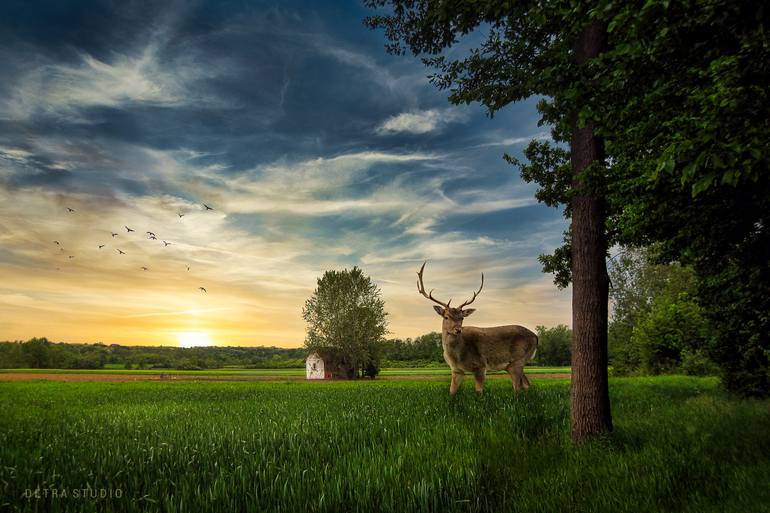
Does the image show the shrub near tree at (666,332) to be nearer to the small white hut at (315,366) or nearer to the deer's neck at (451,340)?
the deer's neck at (451,340)

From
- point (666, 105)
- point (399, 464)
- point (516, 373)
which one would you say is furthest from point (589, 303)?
point (516, 373)

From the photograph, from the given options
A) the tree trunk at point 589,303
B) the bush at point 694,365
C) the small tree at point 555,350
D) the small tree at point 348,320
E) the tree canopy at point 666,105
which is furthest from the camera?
the small tree at point 555,350

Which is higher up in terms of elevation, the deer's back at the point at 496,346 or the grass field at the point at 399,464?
the deer's back at the point at 496,346

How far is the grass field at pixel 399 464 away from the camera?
4527mm

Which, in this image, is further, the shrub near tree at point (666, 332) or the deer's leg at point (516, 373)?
the shrub near tree at point (666, 332)

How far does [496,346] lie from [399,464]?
31.3 feet

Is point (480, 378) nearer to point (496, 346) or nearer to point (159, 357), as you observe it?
point (496, 346)

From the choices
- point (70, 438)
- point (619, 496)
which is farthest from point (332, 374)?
point (619, 496)

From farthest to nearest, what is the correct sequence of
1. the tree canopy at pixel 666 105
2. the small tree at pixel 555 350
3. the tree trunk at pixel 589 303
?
the small tree at pixel 555 350 → the tree trunk at pixel 589 303 → the tree canopy at pixel 666 105

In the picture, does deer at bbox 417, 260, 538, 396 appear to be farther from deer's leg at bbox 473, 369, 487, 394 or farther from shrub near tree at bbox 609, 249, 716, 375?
shrub near tree at bbox 609, 249, 716, 375

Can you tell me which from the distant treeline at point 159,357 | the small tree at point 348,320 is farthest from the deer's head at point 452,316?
the distant treeline at point 159,357

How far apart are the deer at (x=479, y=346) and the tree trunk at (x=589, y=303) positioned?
5.48m

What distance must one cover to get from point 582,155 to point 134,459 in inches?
363

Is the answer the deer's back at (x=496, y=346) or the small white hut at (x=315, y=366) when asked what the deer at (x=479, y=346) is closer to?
the deer's back at (x=496, y=346)
